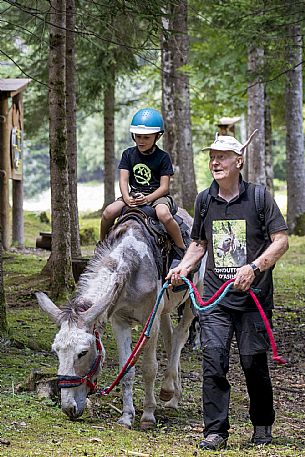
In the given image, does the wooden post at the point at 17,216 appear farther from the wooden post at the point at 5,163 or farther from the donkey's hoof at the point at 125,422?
the donkey's hoof at the point at 125,422

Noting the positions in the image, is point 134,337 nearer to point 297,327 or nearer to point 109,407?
point 297,327

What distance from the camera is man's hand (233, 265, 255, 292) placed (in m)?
5.84

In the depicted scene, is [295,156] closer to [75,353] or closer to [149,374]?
[149,374]

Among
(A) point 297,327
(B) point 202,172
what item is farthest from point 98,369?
(B) point 202,172

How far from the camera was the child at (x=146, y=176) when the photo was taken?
795cm

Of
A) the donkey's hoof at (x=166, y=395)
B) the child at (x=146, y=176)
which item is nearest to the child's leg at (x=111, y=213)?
the child at (x=146, y=176)

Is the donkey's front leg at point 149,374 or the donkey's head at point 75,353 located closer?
the donkey's head at point 75,353

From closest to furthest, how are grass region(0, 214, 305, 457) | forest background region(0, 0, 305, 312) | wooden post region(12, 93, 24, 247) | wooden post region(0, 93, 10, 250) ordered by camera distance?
grass region(0, 214, 305, 457) → forest background region(0, 0, 305, 312) → wooden post region(0, 93, 10, 250) → wooden post region(12, 93, 24, 247)

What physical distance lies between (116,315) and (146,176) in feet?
4.96

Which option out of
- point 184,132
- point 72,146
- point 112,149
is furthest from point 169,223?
point 112,149

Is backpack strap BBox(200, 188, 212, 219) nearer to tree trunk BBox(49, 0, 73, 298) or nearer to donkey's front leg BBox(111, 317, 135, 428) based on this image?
donkey's front leg BBox(111, 317, 135, 428)

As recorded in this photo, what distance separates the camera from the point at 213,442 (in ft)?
19.3

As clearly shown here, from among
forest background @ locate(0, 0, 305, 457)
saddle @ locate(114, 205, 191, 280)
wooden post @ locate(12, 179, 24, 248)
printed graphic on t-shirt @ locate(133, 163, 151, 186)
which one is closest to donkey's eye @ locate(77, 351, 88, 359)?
forest background @ locate(0, 0, 305, 457)

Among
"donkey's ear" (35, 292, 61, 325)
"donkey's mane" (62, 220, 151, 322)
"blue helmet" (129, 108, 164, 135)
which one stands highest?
"blue helmet" (129, 108, 164, 135)
